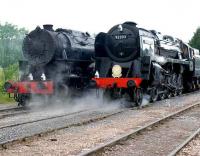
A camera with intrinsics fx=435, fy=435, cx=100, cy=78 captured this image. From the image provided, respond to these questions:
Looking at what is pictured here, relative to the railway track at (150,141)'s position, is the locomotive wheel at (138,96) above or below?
above

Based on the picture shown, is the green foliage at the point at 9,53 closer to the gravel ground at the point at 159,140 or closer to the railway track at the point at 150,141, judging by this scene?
the gravel ground at the point at 159,140

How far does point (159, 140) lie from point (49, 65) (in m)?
8.99

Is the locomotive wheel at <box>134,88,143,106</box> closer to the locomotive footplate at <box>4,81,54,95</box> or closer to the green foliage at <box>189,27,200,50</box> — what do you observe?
the locomotive footplate at <box>4,81,54,95</box>

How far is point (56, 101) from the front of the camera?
16844 mm

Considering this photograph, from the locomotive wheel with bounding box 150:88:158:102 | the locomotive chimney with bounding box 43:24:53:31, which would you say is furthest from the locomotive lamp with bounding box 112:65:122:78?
the locomotive chimney with bounding box 43:24:53:31

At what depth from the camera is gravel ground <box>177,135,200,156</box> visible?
731cm

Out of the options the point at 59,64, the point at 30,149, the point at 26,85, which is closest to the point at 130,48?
the point at 59,64

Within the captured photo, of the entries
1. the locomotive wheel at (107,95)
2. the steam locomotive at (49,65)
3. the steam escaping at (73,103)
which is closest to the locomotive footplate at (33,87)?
the steam locomotive at (49,65)

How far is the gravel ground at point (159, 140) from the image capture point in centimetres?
748

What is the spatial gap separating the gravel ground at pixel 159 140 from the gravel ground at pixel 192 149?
0.76 ft

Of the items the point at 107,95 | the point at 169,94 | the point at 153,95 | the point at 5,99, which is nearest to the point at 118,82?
the point at 107,95

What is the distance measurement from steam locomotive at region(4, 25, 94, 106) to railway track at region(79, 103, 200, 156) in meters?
5.71

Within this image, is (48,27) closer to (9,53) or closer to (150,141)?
(150,141)

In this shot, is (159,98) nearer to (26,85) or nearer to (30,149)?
(26,85)
